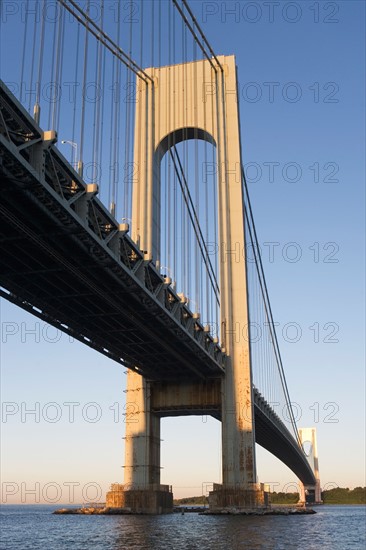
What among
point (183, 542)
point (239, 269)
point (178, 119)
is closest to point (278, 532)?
point (183, 542)

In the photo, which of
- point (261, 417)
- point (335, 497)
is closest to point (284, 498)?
point (335, 497)

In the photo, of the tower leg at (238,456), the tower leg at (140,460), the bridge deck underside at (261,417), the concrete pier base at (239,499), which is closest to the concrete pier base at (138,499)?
Answer: the tower leg at (140,460)

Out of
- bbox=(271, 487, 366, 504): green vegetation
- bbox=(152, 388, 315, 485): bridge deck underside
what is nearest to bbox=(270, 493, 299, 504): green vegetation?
bbox=(271, 487, 366, 504): green vegetation

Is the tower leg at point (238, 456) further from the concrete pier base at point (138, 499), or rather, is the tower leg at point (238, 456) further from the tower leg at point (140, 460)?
the tower leg at point (140, 460)

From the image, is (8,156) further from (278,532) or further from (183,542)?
(278,532)

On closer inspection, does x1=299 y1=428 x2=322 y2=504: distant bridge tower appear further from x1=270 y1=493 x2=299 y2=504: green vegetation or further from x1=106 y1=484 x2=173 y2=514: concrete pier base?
x1=106 y1=484 x2=173 y2=514: concrete pier base
